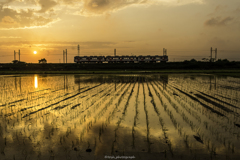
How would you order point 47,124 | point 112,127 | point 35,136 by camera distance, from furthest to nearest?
point 47,124, point 112,127, point 35,136

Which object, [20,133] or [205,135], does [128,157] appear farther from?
[20,133]

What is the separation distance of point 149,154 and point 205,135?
7.78 ft

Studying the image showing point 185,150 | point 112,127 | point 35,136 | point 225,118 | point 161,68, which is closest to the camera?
point 185,150

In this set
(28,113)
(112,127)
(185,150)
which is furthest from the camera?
(28,113)

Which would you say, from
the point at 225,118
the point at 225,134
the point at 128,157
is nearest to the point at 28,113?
the point at 128,157

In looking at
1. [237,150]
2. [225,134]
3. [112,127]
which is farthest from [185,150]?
[112,127]

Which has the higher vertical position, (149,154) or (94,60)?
(94,60)

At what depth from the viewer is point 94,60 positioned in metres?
73.9

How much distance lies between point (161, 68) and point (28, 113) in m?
65.1

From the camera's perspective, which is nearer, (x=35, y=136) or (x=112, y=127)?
(x=35, y=136)

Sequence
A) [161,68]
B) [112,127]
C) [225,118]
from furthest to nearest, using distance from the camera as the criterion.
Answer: [161,68]
[225,118]
[112,127]

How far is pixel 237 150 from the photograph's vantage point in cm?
488

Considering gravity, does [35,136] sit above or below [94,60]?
below

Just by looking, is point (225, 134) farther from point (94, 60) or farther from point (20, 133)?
point (94, 60)
